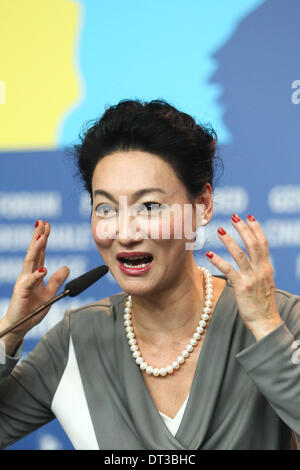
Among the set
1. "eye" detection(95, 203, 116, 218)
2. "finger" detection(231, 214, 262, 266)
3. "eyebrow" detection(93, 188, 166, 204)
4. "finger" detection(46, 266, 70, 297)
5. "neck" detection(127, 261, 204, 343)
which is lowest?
"neck" detection(127, 261, 204, 343)

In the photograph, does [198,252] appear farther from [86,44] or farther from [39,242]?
[86,44]

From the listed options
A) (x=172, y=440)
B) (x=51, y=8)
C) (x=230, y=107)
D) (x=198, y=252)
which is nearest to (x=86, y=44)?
(x=51, y=8)

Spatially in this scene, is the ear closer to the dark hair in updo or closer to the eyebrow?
the dark hair in updo

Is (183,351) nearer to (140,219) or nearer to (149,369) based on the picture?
(149,369)

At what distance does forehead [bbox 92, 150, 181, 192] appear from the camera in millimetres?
1162

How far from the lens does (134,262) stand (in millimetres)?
1190

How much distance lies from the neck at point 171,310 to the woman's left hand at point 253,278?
221 millimetres

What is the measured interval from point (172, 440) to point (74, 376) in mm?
249

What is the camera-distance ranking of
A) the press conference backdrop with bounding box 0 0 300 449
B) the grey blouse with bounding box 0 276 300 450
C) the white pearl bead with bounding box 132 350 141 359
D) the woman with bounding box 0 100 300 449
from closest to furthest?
the grey blouse with bounding box 0 276 300 450
the woman with bounding box 0 100 300 449
the white pearl bead with bounding box 132 350 141 359
the press conference backdrop with bounding box 0 0 300 449

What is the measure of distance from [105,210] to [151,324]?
0.84 ft

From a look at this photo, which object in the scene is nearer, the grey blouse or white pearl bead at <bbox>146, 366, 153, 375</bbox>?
the grey blouse

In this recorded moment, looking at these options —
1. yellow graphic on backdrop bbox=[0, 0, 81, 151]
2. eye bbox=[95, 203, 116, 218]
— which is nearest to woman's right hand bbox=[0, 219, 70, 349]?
eye bbox=[95, 203, 116, 218]

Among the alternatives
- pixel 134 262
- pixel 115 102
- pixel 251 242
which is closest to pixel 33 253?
pixel 134 262

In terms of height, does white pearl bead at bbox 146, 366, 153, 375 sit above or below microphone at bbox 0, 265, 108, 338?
below
